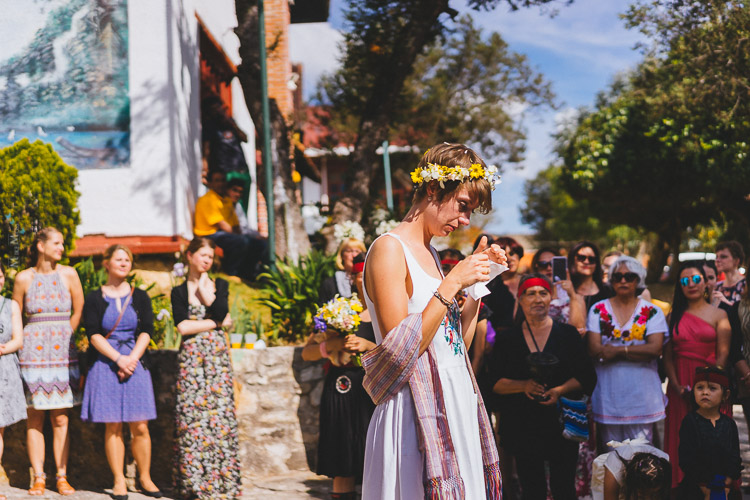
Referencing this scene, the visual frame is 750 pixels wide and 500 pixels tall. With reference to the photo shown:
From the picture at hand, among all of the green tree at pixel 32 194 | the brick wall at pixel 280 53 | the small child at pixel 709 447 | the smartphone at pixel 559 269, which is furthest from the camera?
the brick wall at pixel 280 53

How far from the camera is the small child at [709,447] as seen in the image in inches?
216

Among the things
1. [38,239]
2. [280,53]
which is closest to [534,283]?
[38,239]

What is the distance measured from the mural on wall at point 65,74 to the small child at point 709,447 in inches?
317

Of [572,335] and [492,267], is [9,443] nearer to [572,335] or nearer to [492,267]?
[572,335]

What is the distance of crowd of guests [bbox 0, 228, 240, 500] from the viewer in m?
6.74

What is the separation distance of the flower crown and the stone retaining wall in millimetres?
4882

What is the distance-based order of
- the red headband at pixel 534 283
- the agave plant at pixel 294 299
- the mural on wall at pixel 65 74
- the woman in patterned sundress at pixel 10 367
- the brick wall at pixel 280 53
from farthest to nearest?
the brick wall at pixel 280 53 → the mural on wall at pixel 65 74 → the agave plant at pixel 294 299 → the woman in patterned sundress at pixel 10 367 → the red headband at pixel 534 283

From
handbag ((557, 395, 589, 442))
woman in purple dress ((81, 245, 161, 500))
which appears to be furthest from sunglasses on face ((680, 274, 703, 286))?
woman in purple dress ((81, 245, 161, 500))

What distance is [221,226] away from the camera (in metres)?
11.2

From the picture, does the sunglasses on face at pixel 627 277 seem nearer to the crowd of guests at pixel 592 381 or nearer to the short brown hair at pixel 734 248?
the crowd of guests at pixel 592 381

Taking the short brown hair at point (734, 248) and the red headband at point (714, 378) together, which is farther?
the short brown hair at point (734, 248)

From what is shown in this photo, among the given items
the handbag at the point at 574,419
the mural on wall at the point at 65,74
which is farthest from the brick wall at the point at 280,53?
the handbag at the point at 574,419

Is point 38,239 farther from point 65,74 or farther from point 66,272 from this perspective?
point 65,74

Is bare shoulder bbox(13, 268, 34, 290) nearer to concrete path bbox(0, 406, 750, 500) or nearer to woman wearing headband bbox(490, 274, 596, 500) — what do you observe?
concrete path bbox(0, 406, 750, 500)
